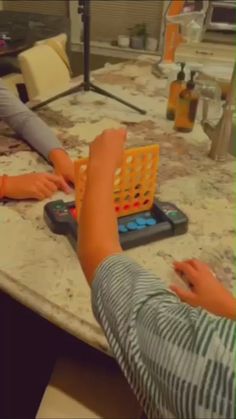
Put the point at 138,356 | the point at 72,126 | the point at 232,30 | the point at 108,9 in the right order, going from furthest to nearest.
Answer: the point at 108,9 → the point at 232,30 → the point at 72,126 → the point at 138,356

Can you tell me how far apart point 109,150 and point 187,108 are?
707 mm

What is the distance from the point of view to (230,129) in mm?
1152

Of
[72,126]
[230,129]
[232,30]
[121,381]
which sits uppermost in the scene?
[232,30]

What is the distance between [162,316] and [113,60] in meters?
2.86

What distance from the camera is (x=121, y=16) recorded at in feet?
9.88

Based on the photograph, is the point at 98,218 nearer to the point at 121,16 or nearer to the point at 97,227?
the point at 97,227

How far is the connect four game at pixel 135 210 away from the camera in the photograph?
830mm

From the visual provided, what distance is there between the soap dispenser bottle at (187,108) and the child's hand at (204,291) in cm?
70

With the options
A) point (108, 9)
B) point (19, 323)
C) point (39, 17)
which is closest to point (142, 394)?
point (19, 323)

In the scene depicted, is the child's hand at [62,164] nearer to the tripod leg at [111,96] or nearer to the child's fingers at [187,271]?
the child's fingers at [187,271]

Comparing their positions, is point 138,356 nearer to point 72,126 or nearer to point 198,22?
point 72,126

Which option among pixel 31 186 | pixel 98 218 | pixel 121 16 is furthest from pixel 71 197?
pixel 121 16

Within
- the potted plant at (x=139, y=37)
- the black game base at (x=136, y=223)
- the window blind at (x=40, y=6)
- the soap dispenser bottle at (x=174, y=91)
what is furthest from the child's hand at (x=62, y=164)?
the window blind at (x=40, y=6)

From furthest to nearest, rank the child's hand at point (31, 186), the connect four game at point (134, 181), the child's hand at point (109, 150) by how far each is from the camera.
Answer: the child's hand at point (31, 186) → the connect four game at point (134, 181) → the child's hand at point (109, 150)
